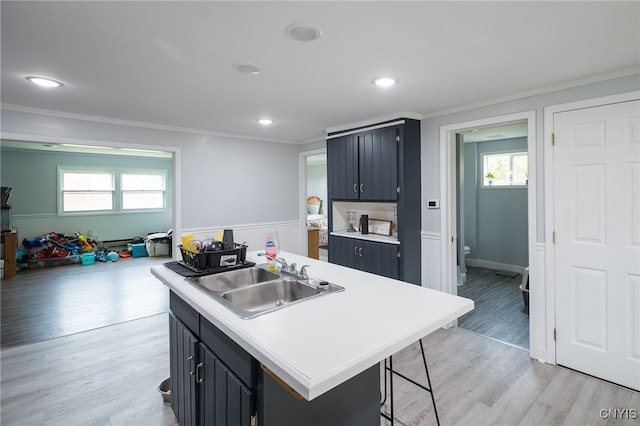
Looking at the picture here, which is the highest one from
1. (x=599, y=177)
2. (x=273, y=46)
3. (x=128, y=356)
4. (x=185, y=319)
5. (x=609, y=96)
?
(x=273, y=46)

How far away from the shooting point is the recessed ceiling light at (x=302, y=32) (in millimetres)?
1680

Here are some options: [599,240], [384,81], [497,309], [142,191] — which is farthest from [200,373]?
[142,191]

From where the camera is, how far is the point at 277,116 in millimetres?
3594

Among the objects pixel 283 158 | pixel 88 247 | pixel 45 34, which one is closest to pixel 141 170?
pixel 88 247

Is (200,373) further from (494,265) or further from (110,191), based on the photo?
(110,191)

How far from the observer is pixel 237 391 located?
1247mm

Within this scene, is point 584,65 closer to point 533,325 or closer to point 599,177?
point 599,177

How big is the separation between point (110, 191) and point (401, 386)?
7889 mm

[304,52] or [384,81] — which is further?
[384,81]

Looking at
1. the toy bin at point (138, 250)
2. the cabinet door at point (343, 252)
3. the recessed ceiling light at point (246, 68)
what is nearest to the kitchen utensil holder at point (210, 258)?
the recessed ceiling light at point (246, 68)

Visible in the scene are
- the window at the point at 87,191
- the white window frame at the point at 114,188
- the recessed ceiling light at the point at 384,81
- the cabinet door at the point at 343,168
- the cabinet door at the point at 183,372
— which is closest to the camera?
the cabinet door at the point at 183,372

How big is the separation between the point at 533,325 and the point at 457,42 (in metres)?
2.43

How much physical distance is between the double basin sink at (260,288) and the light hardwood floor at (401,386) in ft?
3.28

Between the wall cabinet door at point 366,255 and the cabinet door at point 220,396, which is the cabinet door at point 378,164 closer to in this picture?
the wall cabinet door at point 366,255
